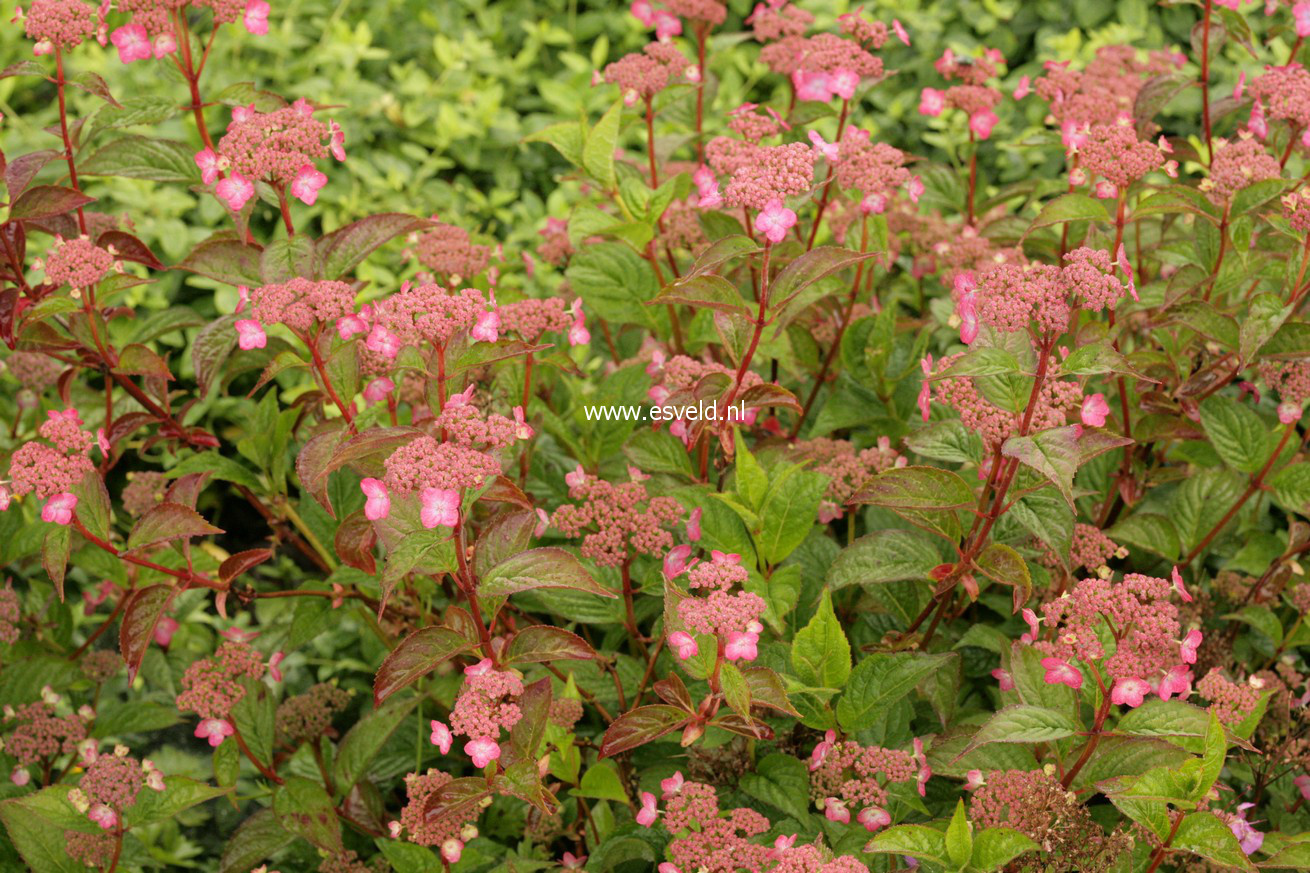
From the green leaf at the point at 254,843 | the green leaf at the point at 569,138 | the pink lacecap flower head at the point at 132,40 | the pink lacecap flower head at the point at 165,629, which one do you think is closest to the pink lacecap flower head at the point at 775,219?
the green leaf at the point at 569,138

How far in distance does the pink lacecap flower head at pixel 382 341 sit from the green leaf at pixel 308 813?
2.61 ft

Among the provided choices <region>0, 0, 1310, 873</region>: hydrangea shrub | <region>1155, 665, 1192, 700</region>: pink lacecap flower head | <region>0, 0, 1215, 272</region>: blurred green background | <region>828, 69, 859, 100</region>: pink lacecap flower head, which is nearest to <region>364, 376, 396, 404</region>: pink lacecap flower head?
<region>0, 0, 1310, 873</region>: hydrangea shrub

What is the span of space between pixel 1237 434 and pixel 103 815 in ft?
6.21

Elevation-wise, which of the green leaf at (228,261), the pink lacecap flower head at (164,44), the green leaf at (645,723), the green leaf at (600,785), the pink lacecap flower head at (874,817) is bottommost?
the green leaf at (600,785)

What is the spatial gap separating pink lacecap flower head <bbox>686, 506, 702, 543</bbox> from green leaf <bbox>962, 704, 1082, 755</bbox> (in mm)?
570

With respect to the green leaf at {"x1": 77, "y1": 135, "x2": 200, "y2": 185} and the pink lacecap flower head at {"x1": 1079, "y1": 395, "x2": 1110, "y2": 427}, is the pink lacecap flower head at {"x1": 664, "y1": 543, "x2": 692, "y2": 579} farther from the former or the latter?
the green leaf at {"x1": 77, "y1": 135, "x2": 200, "y2": 185}

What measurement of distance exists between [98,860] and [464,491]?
0.98 metres

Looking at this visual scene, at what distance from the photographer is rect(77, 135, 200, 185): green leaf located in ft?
6.28

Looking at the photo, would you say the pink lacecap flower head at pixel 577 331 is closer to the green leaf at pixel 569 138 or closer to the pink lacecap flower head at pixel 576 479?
the pink lacecap flower head at pixel 576 479

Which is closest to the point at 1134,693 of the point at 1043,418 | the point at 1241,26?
the point at 1043,418

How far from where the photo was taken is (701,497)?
6.24ft

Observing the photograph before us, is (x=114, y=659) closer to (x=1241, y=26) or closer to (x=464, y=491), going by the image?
(x=464, y=491)

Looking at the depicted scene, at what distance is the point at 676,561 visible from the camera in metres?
1.79

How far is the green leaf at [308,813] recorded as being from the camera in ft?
6.13
